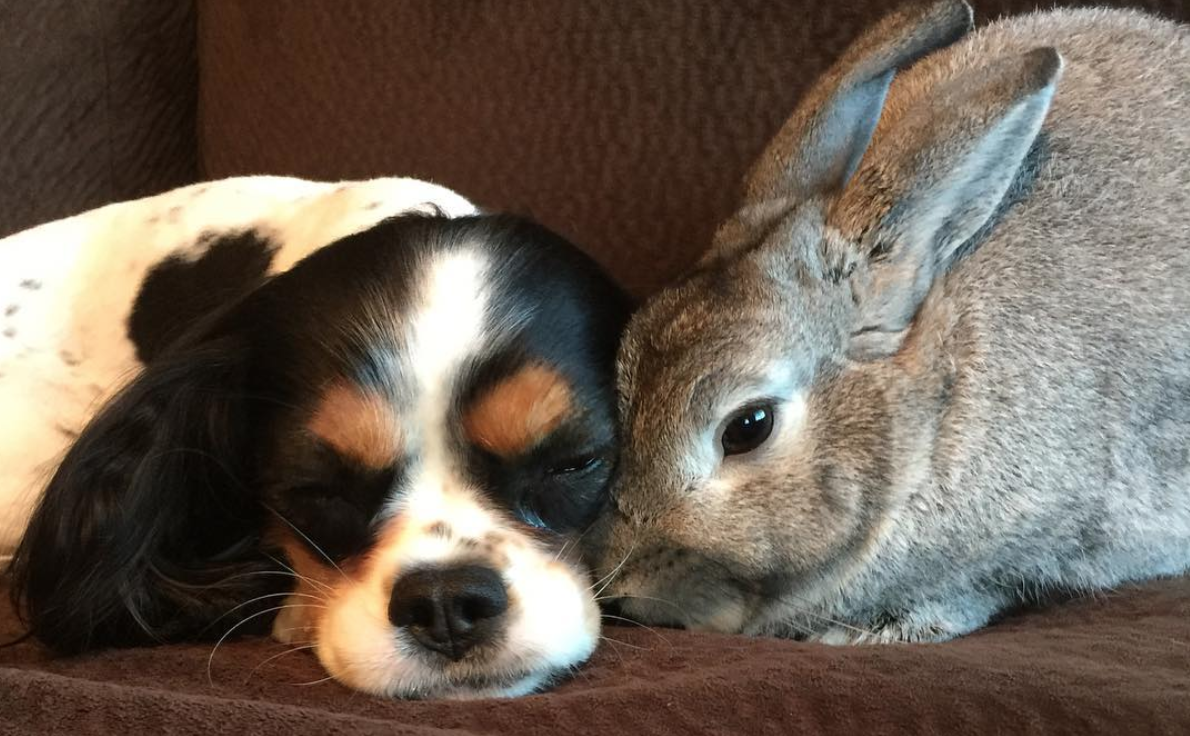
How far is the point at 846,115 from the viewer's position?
1512 millimetres

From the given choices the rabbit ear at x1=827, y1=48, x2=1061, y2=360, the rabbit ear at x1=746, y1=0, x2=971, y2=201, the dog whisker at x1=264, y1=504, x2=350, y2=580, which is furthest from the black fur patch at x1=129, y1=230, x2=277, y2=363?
the rabbit ear at x1=827, y1=48, x2=1061, y2=360

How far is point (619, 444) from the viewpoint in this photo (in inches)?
49.9

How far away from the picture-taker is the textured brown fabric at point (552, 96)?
6.16 feet

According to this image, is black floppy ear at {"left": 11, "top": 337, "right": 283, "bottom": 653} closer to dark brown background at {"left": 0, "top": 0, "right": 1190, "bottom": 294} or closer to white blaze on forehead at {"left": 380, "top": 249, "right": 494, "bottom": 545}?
white blaze on forehead at {"left": 380, "top": 249, "right": 494, "bottom": 545}

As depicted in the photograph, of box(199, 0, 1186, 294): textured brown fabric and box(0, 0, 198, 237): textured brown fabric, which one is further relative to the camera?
box(0, 0, 198, 237): textured brown fabric

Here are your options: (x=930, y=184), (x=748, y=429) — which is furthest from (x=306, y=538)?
(x=930, y=184)

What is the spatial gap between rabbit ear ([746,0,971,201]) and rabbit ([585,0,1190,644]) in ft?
0.51

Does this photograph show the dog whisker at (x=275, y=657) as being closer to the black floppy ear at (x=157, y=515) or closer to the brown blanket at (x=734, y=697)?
the brown blanket at (x=734, y=697)

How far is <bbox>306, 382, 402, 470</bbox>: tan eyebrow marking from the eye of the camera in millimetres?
1171

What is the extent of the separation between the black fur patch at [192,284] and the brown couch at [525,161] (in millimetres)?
507

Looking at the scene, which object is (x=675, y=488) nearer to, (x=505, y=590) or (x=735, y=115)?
(x=505, y=590)

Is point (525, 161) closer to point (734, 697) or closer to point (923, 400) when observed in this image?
point (923, 400)

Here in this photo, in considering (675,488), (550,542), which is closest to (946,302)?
(675,488)

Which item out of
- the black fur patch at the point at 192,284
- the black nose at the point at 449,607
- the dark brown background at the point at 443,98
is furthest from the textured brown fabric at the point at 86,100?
the black nose at the point at 449,607
